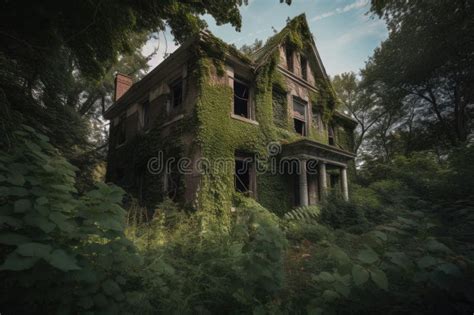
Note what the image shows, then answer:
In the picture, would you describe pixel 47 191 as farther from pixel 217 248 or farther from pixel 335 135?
pixel 335 135

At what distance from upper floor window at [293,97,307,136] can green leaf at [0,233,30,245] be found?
42.5 feet

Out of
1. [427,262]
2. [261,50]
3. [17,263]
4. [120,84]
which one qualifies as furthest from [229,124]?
[120,84]

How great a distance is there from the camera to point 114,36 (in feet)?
18.4

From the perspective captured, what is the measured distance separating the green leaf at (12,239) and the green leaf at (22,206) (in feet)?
0.53

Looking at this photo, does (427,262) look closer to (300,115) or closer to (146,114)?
(300,115)

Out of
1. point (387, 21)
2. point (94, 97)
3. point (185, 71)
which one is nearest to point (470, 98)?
point (387, 21)

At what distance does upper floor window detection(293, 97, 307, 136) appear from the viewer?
13.6 metres

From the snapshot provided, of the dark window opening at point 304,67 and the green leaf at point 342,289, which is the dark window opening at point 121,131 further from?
the green leaf at point 342,289

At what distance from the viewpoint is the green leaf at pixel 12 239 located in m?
1.62

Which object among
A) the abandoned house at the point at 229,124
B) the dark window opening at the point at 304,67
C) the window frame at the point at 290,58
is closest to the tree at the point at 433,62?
the dark window opening at the point at 304,67

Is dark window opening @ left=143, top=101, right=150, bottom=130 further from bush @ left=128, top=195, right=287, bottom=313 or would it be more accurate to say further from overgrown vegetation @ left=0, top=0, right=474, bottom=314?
bush @ left=128, top=195, right=287, bottom=313

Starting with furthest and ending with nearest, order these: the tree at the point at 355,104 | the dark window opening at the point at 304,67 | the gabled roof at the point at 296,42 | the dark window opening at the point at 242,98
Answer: the tree at the point at 355,104, the dark window opening at the point at 304,67, the gabled roof at the point at 296,42, the dark window opening at the point at 242,98

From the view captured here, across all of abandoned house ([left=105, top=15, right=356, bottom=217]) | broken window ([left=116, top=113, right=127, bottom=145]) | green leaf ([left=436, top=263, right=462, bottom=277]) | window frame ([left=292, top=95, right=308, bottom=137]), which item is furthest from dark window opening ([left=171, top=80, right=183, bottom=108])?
green leaf ([left=436, top=263, right=462, bottom=277])

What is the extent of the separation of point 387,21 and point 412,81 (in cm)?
512
